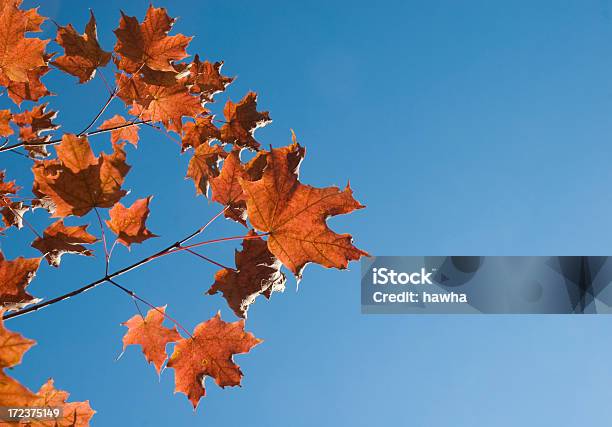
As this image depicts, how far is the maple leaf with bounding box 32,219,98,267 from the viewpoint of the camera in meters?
1.57

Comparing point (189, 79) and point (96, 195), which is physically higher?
point (189, 79)

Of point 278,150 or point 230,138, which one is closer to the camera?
point 278,150

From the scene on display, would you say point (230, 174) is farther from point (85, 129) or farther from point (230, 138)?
point (85, 129)

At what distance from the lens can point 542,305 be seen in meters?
13.5

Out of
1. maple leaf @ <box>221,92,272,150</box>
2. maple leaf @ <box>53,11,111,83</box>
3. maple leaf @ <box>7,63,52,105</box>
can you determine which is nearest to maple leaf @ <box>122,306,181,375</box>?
maple leaf @ <box>221,92,272,150</box>

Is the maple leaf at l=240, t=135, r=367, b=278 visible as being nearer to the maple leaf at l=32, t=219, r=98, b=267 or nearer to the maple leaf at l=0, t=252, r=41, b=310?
the maple leaf at l=0, t=252, r=41, b=310

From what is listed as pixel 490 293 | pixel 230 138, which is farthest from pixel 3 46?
pixel 490 293

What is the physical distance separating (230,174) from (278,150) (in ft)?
1.28

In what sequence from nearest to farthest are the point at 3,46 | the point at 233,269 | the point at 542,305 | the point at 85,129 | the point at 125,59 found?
1. the point at 233,269
2. the point at 3,46
3. the point at 125,59
4. the point at 85,129
5. the point at 542,305

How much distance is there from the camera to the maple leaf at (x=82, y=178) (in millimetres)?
1168

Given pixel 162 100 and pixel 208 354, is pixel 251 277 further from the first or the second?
A: pixel 162 100

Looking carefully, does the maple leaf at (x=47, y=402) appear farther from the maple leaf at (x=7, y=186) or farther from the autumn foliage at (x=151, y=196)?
A: the maple leaf at (x=7, y=186)

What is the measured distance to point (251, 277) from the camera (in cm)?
130

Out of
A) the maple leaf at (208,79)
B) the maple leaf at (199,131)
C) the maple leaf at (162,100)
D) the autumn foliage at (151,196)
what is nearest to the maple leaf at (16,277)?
the autumn foliage at (151,196)
